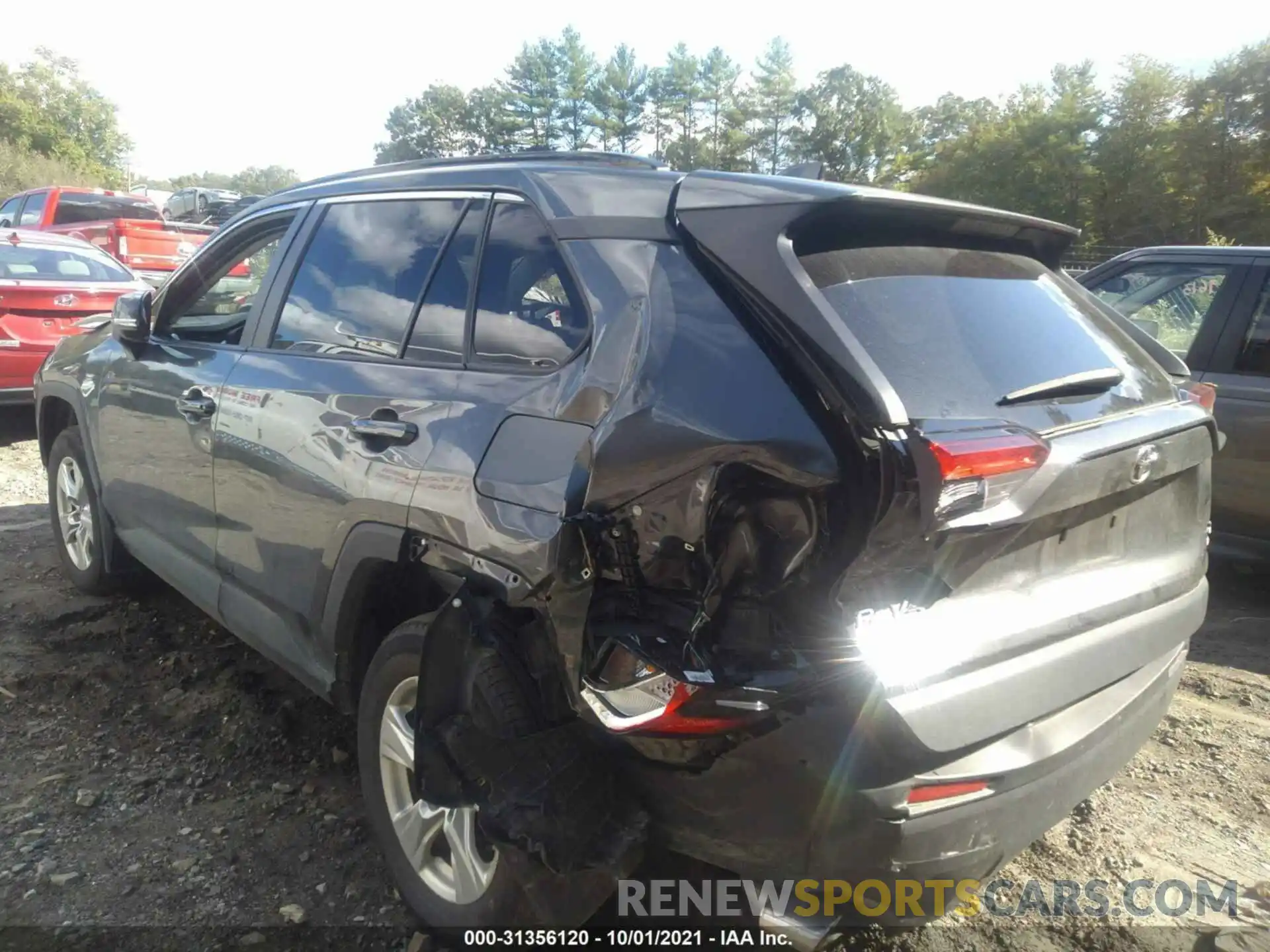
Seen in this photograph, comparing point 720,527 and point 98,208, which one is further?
point 98,208

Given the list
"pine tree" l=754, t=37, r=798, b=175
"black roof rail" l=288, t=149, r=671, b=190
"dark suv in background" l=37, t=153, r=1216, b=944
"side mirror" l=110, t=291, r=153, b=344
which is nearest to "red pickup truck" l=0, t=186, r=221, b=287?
"side mirror" l=110, t=291, r=153, b=344

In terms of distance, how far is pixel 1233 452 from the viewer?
4832 millimetres

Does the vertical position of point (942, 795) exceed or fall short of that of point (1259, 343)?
it falls short

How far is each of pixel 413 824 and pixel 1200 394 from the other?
8.32ft

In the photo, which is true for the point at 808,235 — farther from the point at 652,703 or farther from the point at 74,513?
the point at 74,513

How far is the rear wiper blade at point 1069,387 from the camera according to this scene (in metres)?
2.08

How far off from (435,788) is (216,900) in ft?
3.09

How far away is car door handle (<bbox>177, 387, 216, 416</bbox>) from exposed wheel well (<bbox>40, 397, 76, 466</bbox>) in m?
1.68

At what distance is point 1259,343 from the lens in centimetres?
491

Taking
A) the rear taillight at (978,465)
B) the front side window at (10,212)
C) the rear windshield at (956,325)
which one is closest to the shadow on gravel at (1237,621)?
the rear windshield at (956,325)

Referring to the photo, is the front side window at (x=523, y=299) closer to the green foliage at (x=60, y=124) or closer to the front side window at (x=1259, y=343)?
the front side window at (x=1259, y=343)

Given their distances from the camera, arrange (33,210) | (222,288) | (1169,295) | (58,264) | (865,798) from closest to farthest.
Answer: (865,798) → (222,288) → (1169,295) → (58,264) → (33,210)

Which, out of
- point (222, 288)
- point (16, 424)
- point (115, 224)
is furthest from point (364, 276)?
point (115, 224)

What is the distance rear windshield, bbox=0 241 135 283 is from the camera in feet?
26.0
